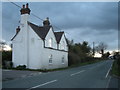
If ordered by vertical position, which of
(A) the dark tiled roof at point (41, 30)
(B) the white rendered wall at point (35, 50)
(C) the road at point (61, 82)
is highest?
(A) the dark tiled roof at point (41, 30)

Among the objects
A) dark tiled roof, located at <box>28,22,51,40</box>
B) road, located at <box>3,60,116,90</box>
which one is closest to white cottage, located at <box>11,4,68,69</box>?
dark tiled roof, located at <box>28,22,51,40</box>

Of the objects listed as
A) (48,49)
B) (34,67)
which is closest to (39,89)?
(34,67)

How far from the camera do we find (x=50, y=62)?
35562mm

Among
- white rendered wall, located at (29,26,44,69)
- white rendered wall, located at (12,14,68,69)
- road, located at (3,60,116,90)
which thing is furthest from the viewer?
white rendered wall, located at (12,14,68,69)

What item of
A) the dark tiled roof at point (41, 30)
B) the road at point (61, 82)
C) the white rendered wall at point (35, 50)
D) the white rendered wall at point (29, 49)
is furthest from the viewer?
the dark tiled roof at point (41, 30)

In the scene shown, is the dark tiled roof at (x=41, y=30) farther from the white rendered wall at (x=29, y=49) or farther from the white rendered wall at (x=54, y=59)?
the white rendered wall at (x=54, y=59)

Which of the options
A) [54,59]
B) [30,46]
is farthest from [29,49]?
[54,59]

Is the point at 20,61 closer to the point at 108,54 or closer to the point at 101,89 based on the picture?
the point at 101,89

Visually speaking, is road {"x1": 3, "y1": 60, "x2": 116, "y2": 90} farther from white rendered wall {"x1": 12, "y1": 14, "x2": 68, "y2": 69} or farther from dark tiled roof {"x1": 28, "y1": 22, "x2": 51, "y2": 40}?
dark tiled roof {"x1": 28, "y1": 22, "x2": 51, "y2": 40}

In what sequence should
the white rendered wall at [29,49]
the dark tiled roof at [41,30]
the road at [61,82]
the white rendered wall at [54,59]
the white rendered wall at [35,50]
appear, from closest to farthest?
the road at [61,82] < the white rendered wall at [35,50] < the white rendered wall at [29,49] < the white rendered wall at [54,59] < the dark tiled roof at [41,30]

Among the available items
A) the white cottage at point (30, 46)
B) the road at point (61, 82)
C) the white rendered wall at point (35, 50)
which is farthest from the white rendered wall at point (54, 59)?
the road at point (61, 82)

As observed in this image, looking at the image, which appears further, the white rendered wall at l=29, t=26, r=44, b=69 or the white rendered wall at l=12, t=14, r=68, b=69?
the white rendered wall at l=12, t=14, r=68, b=69

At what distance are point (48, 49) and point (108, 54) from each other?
12090 cm

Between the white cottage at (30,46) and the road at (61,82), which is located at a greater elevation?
the white cottage at (30,46)
